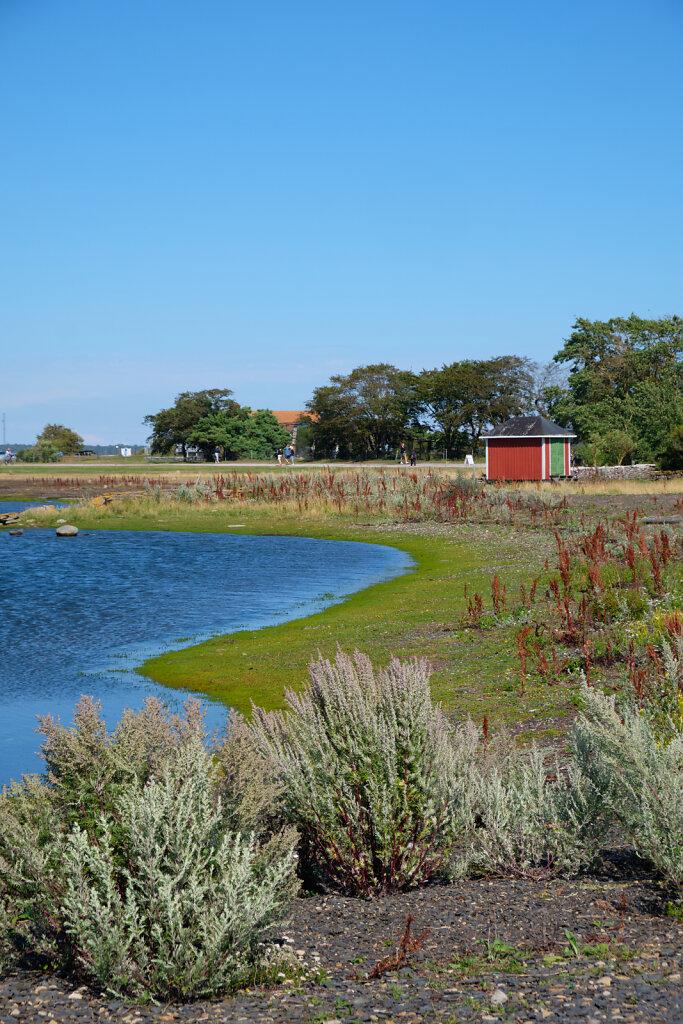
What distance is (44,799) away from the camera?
4.87m

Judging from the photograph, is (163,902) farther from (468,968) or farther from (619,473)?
(619,473)

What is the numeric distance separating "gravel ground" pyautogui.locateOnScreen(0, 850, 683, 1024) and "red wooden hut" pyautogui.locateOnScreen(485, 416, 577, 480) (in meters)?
43.1

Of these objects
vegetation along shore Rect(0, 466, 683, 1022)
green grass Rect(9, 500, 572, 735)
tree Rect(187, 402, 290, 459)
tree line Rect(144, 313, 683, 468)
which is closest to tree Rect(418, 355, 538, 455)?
tree line Rect(144, 313, 683, 468)

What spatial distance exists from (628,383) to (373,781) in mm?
67526

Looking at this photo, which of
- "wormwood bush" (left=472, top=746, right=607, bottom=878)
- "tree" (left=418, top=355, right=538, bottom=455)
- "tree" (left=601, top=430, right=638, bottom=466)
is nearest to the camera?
"wormwood bush" (left=472, top=746, right=607, bottom=878)

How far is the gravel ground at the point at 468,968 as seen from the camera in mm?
3912

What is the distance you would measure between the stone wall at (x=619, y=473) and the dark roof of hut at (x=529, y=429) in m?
2.40

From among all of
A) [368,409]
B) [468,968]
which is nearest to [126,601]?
[468,968]

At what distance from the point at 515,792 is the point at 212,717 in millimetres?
6294

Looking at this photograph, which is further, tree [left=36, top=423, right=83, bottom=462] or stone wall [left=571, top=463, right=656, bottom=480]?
tree [left=36, top=423, right=83, bottom=462]

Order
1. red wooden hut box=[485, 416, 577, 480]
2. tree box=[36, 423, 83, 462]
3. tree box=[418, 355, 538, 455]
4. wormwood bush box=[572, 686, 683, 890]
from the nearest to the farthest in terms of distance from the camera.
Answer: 1. wormwood bush box=[572, 686, 683, 890]
2. red wooden hut box=[485, 416, 577, 480]
3. tree box=[418, 355, 538, 455]
4. tree box=[36, 423, 83, 462]

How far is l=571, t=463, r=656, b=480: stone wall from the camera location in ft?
159

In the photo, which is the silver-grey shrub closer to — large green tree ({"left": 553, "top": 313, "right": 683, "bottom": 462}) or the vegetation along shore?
the vegetation along shore

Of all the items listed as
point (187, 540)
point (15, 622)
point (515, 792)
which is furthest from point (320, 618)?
point (187, 540)
